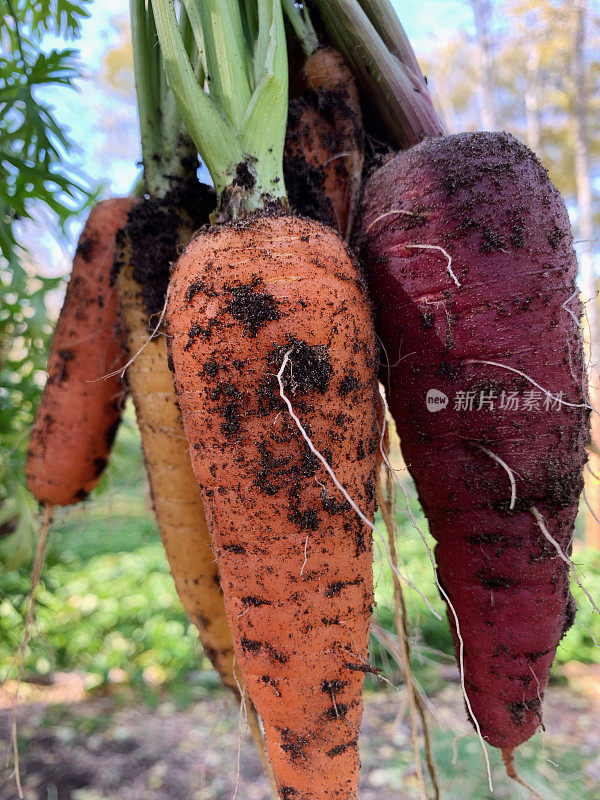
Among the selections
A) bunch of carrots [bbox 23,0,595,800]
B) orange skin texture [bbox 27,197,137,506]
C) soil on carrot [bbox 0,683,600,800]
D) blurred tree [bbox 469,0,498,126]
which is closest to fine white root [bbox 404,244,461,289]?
bunch of carrots [bbox 23,0,595,800]

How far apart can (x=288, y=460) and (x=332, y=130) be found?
65 cm

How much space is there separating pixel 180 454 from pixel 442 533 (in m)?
0.57

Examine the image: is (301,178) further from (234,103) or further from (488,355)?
(488,355)

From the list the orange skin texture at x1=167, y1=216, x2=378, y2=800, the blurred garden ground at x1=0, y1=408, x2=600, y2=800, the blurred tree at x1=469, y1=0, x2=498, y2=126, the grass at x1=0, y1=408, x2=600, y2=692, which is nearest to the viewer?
the orange skin texture at x1=167, y1=216, x2=378, y2=800

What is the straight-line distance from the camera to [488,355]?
80cm

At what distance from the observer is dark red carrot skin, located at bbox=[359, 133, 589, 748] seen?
0.80m

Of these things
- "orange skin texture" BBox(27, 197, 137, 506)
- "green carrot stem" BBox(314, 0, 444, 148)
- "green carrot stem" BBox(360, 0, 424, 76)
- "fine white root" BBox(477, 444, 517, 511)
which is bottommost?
"fine white root" BBox(477, 444, 517, 511)

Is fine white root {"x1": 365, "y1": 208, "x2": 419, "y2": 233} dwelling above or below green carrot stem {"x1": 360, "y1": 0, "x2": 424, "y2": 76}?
below

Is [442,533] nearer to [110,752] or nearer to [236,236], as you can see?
[236,236]

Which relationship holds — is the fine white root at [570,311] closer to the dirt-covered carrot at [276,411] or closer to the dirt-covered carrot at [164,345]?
the dirt-covered carrot at [276,411]

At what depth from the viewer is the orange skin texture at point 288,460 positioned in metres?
0.74

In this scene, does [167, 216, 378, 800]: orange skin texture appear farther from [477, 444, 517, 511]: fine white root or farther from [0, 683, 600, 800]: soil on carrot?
[0, 683, 600, 800]: soil on carrot

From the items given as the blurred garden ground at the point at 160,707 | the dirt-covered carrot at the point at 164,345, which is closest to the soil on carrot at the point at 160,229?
the dirt-covered carrot at the point at 164,345

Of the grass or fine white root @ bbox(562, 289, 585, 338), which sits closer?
fine white root @ bbox(562, 289, 585, 338)
